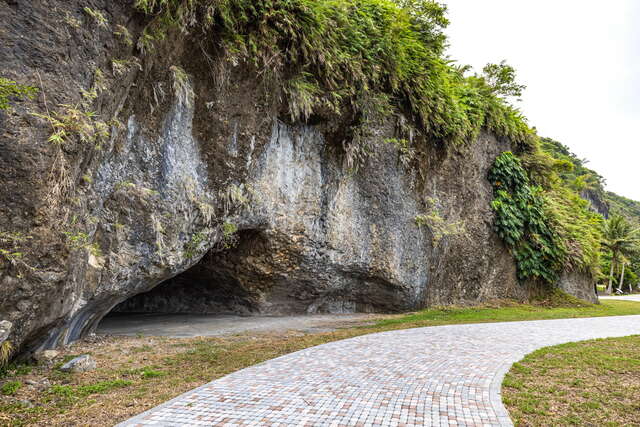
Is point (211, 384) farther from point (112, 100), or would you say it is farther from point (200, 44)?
point (200, 44)

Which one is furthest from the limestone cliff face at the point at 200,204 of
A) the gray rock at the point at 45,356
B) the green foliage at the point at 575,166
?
the green foliage at the point at 575,166

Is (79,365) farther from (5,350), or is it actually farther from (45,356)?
(5,350)

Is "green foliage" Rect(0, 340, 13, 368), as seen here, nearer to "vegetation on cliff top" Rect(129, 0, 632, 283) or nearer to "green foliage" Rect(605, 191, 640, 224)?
"vegetation on cliff top" Rect(129, 0, 632, 283)

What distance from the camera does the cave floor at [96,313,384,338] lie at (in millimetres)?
8930

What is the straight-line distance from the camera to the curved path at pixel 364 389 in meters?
3.80

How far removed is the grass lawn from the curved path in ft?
1.44

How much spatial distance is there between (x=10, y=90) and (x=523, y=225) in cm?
→ 1883

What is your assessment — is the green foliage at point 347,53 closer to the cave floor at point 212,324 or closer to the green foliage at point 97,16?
the green foliage at point 97,16

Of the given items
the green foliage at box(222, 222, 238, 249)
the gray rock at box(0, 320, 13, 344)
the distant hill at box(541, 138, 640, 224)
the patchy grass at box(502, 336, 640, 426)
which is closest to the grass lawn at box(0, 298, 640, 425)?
the gray rock at box(0, 320, 13, 344)

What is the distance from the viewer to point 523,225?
17.7 metres

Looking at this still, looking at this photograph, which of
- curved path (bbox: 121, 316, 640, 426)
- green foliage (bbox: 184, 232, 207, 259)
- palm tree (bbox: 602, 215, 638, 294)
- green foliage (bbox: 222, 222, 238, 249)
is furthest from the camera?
palm tree (bbox: 602, 215, 638, 294)

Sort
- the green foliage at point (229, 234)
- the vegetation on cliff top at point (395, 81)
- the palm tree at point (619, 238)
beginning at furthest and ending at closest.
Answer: the palm tree at point (619, 238) < the green foliage at point (229, 234) < the vegetation on cliff top at point (395, 81)

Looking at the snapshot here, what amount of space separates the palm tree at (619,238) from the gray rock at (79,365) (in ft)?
139

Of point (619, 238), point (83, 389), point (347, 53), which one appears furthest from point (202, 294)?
point (619, 238)
